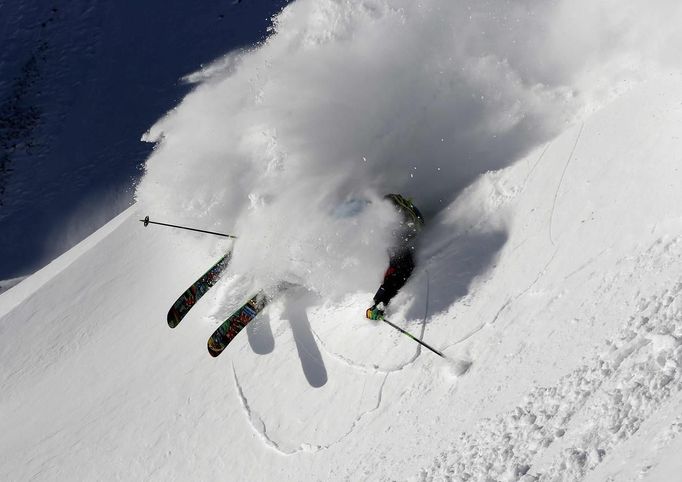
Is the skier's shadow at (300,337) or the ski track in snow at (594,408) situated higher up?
the ski track in snow at (594,408)

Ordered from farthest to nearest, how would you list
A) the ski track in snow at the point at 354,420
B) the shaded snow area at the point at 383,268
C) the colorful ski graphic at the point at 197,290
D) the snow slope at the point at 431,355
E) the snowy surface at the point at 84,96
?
the snowy surface at the point at 84,96 < the colorful ski graphic at the point at 197,290 < the ski track in snow at the point at 354,420 < the shaded snow area at the point at 383,268 < the snow slope at the point at 431,355

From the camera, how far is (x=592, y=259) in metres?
7.22

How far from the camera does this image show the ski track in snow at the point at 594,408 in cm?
558

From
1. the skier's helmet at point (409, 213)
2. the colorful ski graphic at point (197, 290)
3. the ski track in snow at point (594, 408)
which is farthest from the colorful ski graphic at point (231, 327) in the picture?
the ski track in snow at point (594, 408)

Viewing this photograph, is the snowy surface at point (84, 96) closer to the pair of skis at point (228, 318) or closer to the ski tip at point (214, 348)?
the pair of skis at point (228, 318)

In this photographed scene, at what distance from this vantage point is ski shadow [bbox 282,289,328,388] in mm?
9383

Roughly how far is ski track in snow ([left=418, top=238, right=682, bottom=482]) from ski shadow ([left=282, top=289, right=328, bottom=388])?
2.89 metres

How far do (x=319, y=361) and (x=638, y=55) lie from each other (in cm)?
660

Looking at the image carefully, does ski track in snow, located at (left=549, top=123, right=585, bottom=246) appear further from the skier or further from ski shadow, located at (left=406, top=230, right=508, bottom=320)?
the skier

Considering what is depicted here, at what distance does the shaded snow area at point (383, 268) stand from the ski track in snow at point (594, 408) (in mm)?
25

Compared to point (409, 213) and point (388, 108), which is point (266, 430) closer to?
point (409, 213)

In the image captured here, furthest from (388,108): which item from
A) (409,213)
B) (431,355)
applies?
(431,355)

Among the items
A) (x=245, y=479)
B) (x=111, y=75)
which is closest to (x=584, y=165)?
(x=245, y=479)

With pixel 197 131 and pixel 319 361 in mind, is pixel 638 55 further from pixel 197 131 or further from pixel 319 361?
pixel 197 131
